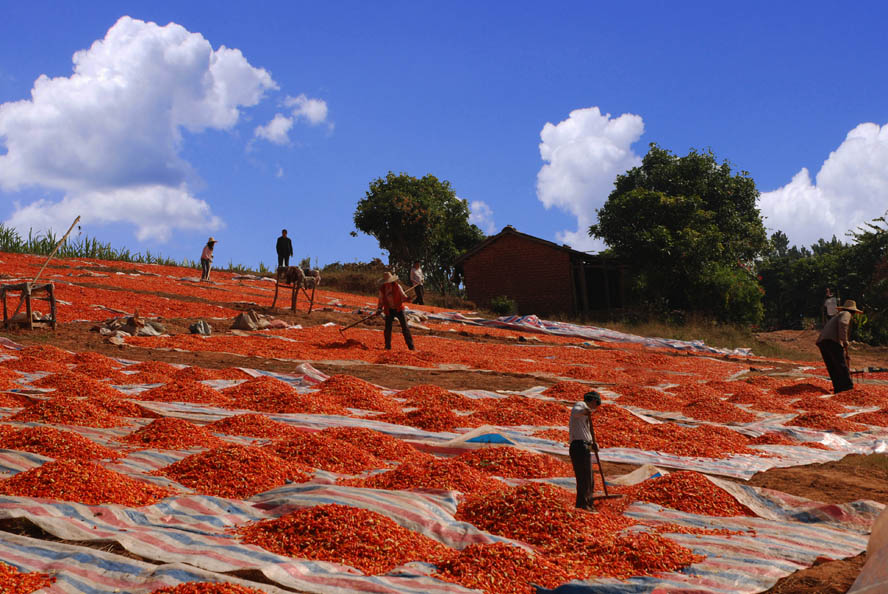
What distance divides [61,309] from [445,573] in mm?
13384

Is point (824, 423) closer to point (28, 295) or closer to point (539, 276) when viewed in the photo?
point (28, 295)

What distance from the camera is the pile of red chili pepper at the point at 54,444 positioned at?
478 centimetres

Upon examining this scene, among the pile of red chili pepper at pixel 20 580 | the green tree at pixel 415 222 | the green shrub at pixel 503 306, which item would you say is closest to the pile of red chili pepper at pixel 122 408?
the pile of red chili pepper at pixel 20 580

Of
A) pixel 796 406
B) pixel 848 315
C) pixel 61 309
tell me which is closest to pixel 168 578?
pixel 796 406

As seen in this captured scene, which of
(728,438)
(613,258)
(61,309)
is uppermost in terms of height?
(613,258)

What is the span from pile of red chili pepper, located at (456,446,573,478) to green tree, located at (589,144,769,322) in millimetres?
21916

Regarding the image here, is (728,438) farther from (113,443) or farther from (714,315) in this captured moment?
(714,315)

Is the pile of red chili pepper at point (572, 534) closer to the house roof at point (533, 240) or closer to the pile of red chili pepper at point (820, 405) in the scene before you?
the pile of red chili pepper at point (820, 405)

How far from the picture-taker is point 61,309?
1425 cm

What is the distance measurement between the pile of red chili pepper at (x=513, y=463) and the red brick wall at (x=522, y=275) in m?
22.2

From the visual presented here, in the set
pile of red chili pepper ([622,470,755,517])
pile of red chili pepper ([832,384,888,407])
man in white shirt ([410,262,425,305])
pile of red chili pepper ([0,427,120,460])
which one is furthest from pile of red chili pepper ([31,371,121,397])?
man in white shirt ([410,262,425,305])

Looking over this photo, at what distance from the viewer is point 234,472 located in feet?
15.0

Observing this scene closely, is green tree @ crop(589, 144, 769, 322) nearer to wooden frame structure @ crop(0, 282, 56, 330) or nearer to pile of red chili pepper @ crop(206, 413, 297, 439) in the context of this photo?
wooden frame structure @ crop(0, 282, 56, 330)

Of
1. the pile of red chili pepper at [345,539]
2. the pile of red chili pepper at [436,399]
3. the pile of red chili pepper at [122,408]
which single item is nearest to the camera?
the pile of red chili pepper at [345,539]
